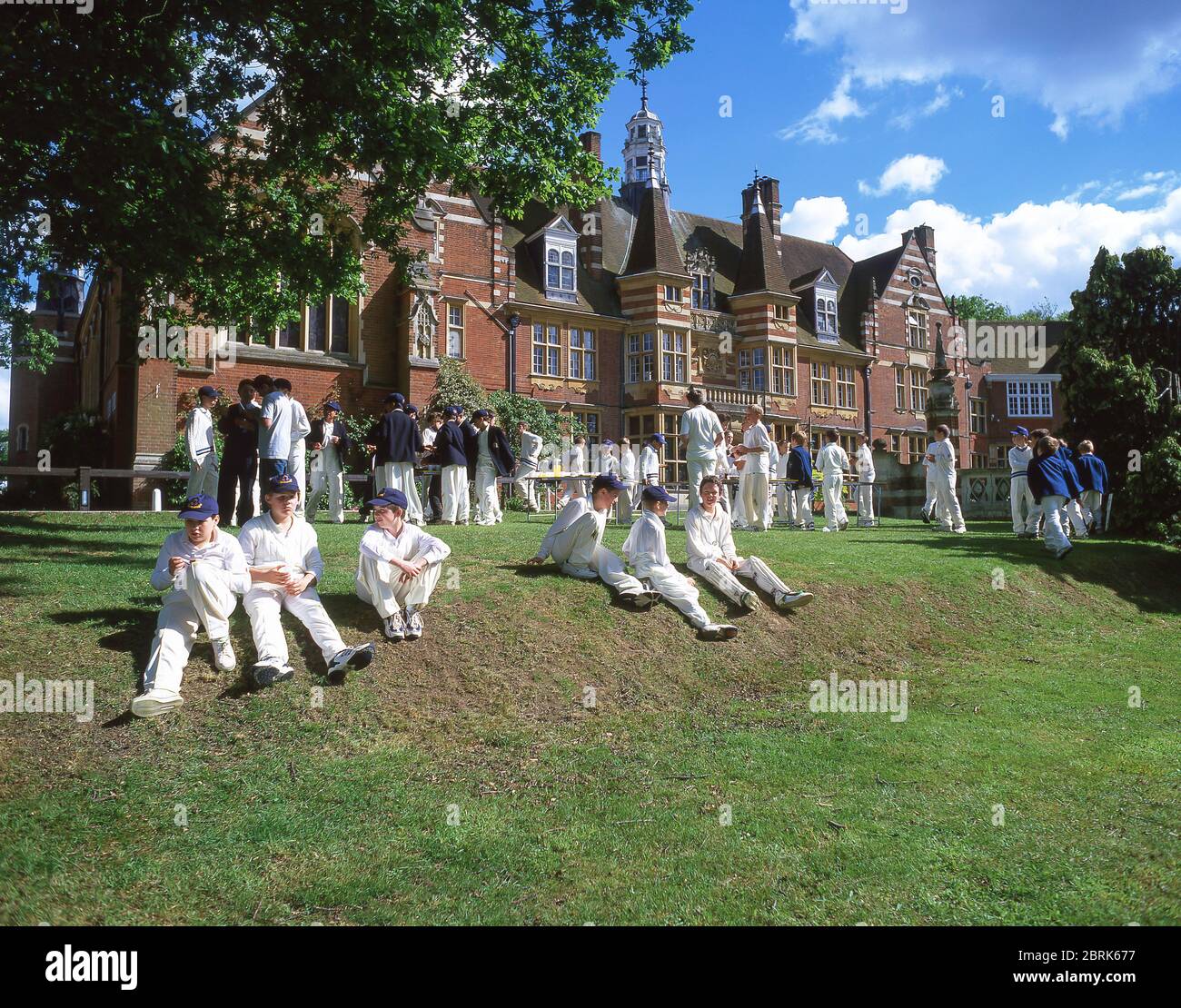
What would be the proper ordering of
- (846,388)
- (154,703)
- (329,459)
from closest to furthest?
(154,703) → (329,459) → (846,388)

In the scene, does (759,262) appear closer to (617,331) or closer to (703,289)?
(703,289)

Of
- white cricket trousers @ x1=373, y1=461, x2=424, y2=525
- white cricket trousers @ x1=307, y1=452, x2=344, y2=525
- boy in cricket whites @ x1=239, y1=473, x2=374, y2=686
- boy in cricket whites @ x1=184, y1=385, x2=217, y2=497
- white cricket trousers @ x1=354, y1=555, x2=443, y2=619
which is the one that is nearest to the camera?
boy in cricket whites @ x1=239, y1=473, x2=374, y2=686

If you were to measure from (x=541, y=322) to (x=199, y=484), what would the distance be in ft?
70.3

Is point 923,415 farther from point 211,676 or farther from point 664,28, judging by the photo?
point 211,676

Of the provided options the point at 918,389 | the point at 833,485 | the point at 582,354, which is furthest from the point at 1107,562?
the point at 918,389

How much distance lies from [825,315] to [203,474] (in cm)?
3575

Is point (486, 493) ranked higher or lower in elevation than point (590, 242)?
lower

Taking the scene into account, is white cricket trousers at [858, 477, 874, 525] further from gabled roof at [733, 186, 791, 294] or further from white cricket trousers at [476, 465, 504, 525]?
gabled roof at [733, 186, 791, 294]

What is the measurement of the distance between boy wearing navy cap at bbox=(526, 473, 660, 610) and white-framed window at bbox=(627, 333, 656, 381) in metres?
25.7

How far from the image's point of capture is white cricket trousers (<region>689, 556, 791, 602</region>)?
36.0 feet

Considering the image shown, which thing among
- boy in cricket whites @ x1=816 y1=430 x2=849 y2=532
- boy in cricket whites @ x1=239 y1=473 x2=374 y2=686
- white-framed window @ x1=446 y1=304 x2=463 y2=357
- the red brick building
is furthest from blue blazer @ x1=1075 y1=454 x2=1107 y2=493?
white-framed window @ x1=446 y1=304 x2=463 y2=357

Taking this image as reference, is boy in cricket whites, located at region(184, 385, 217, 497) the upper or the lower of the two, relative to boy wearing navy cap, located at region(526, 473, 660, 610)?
upper

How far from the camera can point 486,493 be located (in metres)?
16.9
